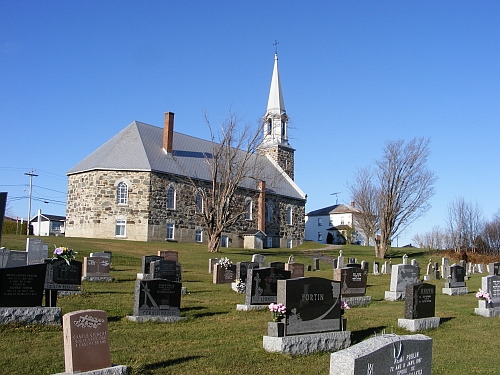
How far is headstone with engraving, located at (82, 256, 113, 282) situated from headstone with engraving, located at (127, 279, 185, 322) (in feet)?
23.2

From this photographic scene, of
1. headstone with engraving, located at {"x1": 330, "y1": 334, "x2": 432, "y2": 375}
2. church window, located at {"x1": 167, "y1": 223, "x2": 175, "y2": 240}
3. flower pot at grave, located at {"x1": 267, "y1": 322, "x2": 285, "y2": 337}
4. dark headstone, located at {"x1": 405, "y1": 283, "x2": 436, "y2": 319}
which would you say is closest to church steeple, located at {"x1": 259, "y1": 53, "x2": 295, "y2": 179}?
church window, located at {"x1": 167, "y1": 223, "x2": 175, "y2": 240}

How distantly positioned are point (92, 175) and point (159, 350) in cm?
3584

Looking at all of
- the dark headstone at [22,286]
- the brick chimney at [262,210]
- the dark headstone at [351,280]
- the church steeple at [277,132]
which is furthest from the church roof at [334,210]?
the dark headstone at [22,286]

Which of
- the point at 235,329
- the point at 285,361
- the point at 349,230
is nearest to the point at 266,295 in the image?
the point at 235,329

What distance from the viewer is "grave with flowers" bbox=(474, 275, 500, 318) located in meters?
14.8

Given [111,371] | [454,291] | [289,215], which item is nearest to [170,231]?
[289,215]

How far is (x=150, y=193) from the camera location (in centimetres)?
4297

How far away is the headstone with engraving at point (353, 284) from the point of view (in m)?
15.9

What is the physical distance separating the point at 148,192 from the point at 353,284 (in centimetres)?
2886

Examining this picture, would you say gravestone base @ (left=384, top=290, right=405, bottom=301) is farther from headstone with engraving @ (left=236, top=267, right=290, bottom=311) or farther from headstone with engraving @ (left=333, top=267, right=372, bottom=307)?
headstone with engraving @ (left=236, top=267, right=290, bottom=311)

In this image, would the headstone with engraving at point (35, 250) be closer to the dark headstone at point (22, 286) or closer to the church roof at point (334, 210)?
the dark headstone at point (22, 286)

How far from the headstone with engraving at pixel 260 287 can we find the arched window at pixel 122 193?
3053 cm

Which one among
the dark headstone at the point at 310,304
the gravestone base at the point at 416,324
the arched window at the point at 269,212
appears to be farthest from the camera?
the arched window at the point at 269,212

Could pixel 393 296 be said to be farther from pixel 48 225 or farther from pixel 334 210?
pixel 334 210
